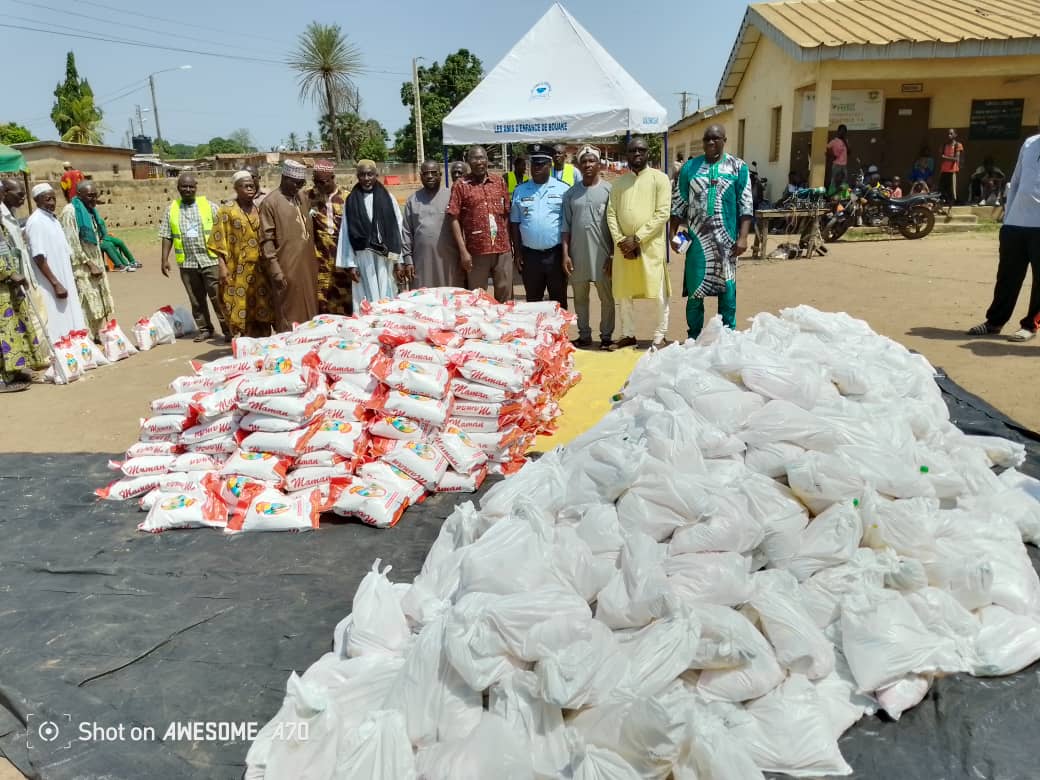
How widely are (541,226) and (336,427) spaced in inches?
131

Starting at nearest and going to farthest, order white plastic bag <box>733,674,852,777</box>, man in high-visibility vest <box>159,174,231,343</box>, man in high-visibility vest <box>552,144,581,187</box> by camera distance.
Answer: white plastic bag <box>733,674,852,777</box>, man in high-visibility vest <box>159,174,231,343</box>, man in high-visibility vest <box>552,144,581,187</box>

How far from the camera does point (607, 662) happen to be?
6.40ft

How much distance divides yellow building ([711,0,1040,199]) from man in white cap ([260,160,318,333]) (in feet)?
34.7

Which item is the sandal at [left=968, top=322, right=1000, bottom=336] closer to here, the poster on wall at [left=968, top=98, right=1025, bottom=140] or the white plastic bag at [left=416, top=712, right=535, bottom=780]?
the white plastic bag at [left=416, top=712, right=535, bottom=780]

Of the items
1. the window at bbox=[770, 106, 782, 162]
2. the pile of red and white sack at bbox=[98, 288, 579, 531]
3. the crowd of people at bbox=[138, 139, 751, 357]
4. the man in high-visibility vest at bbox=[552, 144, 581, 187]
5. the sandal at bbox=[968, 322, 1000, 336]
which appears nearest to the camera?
the pile of red and white sack at bbox=[98, 288, 579, 531]

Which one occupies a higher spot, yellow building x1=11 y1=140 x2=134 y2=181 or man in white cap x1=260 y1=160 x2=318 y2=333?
yellow building x1=11 y1=140 x2=134 y2=181

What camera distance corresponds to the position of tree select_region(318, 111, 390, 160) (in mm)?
38688

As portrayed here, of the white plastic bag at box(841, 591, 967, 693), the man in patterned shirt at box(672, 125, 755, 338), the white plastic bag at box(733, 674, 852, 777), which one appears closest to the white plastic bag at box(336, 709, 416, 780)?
the white plastic bag at box(733, 674, 852, 777)

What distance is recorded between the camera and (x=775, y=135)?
16.5m

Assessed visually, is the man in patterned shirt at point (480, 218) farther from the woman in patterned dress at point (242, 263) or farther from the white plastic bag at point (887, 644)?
the white plastic bag at point (887, 644)

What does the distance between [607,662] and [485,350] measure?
2489mm

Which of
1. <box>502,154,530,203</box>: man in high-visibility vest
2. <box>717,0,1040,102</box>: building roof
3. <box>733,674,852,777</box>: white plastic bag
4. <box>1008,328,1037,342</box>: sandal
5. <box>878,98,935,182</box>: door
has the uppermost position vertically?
<box>717,0,1040,102</box>: building roof

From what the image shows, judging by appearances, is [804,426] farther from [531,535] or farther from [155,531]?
[155,531]

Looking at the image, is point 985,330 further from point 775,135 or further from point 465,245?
point 775,135
